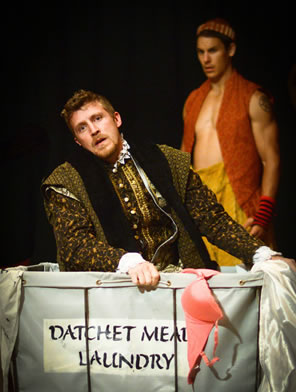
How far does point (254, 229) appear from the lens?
81.0 inches

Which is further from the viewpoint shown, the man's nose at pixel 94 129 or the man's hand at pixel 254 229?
the man's hand at pixel 254 229

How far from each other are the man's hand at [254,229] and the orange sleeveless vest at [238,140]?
0.12 ft

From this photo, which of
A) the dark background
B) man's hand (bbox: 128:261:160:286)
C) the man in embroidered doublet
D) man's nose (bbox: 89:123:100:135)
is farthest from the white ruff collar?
man's hand (bbox: 128:261:160:286)

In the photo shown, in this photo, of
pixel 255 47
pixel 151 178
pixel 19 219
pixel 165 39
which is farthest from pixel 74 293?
pixel 255 47

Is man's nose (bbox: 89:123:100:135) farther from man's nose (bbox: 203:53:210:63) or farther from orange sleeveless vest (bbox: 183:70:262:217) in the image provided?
man's nose (bbox: 203:53:210:63)

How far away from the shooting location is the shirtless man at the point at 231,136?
2.07m

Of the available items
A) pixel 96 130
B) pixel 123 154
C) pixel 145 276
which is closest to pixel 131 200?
pixel 123 154

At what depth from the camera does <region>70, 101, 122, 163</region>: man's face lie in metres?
1.49

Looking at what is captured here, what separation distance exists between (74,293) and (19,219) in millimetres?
1108

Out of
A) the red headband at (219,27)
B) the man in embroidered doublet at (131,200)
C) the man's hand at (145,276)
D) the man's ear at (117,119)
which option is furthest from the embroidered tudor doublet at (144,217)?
the red headband at (219,27)

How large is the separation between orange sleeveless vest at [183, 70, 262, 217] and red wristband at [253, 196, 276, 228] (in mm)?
26

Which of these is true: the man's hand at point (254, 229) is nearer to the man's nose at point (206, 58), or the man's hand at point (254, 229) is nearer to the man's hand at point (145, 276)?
the man's nose at point (206, 58)

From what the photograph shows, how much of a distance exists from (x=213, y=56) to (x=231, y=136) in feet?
1.42

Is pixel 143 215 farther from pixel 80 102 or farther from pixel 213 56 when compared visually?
pixel 213 56
